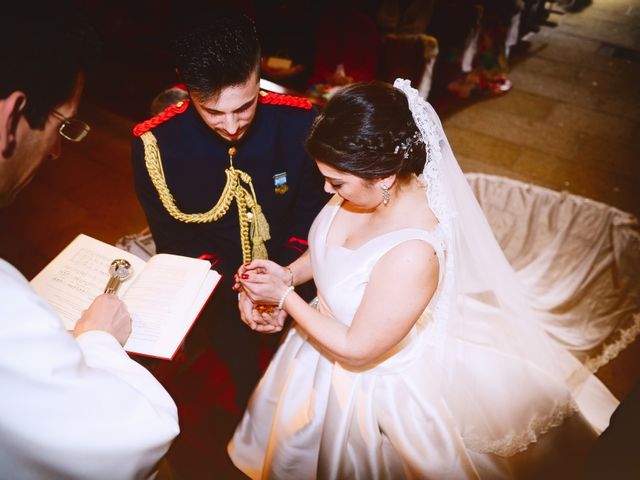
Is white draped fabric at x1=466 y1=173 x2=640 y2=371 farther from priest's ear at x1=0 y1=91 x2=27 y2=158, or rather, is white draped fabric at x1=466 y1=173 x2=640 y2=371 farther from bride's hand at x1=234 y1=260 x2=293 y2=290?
priest's ear at x1=0 y1=91 x2=27 y2=158

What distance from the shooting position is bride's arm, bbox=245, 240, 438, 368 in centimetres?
132

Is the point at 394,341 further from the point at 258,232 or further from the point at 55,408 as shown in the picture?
the point at 55,408

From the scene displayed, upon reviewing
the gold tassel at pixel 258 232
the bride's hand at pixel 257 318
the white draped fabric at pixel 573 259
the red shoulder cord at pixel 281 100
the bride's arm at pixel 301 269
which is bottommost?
the white draped fabric at pixel 573 259

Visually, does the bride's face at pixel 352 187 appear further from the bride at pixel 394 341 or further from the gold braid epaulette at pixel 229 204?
the gold braid epaulette at pixel 229 204

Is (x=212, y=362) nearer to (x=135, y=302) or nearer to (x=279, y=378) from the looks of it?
(x=279, y=378)

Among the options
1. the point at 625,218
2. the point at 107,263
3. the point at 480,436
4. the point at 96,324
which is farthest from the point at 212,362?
the point at 625,218

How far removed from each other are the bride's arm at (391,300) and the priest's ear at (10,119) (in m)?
1.08

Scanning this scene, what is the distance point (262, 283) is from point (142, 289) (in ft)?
1.40

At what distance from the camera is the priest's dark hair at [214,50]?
136 centimetres

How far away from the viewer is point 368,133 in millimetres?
1309

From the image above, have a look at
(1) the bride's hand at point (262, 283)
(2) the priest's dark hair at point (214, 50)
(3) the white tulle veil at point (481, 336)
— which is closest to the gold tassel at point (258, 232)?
(1) the bride's hand at point (262, 283)

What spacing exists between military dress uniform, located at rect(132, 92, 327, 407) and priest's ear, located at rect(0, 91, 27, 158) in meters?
0.71

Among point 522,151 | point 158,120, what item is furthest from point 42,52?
point 522,151

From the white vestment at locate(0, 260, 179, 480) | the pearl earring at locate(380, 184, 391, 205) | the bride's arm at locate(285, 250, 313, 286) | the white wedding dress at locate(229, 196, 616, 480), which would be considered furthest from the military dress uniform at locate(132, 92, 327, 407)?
the white vestment at locate(0, 260, 179, 480)
